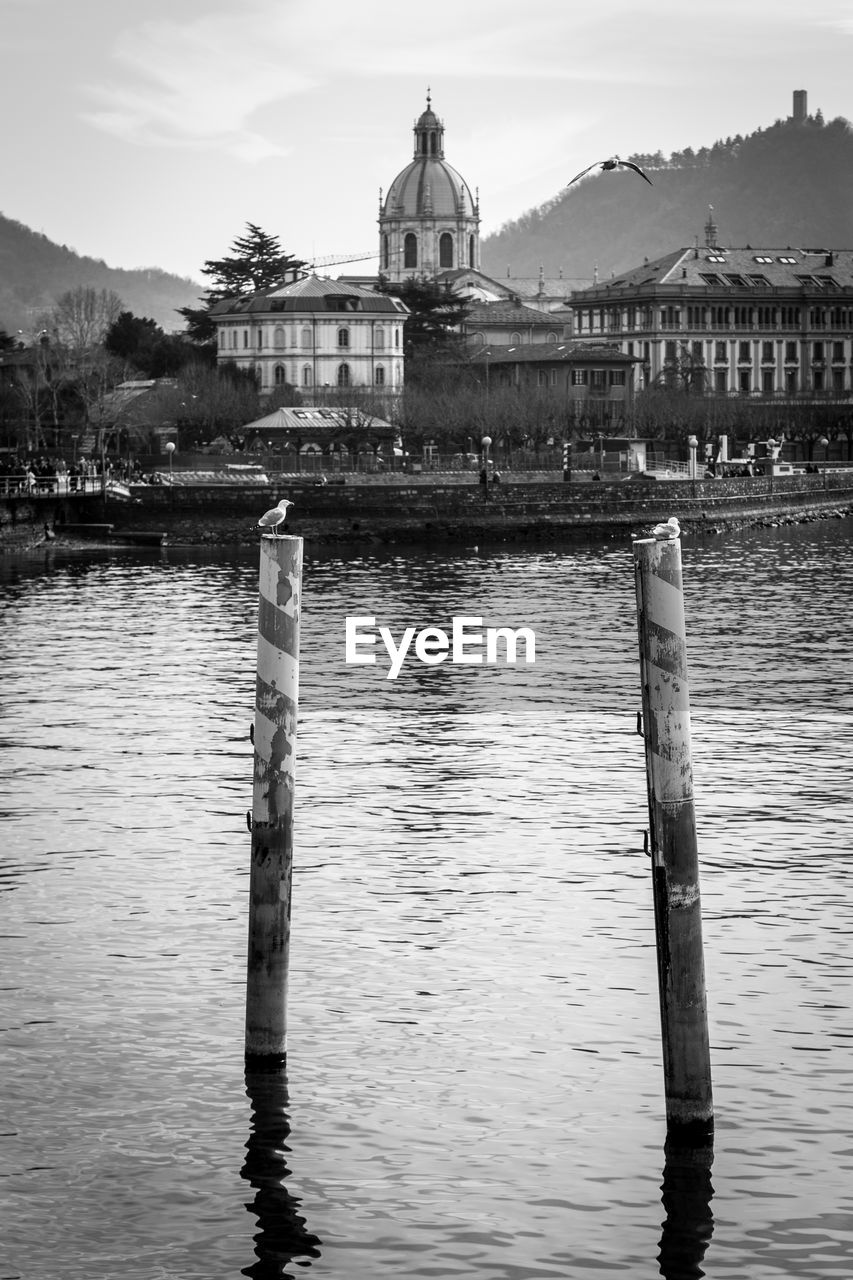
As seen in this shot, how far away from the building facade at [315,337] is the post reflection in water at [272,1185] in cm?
11195

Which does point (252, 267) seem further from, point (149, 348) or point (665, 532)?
point (665, 532)

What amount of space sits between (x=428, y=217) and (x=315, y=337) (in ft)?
183

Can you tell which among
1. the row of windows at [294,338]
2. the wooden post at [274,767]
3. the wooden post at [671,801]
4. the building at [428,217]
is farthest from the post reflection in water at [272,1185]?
the building at [428,217]

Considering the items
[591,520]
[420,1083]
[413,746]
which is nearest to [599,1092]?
[420,1083]

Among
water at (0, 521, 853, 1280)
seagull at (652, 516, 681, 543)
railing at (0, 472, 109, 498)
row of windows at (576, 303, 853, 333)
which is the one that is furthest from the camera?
row of windows at (576, 303, 853, 333)

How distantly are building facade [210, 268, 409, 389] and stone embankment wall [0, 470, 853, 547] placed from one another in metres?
49.4

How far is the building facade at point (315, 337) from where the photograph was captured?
409 ft

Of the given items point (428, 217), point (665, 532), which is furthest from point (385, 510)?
point (428, 217)

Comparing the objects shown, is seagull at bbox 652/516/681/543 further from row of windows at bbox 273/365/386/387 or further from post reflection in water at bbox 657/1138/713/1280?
row of windows at bbox 273/365/386/387

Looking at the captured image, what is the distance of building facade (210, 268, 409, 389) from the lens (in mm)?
124812

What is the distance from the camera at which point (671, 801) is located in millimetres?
10328

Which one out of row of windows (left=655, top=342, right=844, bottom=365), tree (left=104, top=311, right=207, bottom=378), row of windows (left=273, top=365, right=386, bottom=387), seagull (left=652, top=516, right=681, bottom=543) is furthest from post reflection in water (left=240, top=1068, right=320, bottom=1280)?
row of windows (left=655, top=342, right=844, bottom=365)

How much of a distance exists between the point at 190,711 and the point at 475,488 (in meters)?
45.8

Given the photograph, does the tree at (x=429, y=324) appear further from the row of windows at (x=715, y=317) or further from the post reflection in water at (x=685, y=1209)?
the post reflection in water at (x=685, y=1209)
